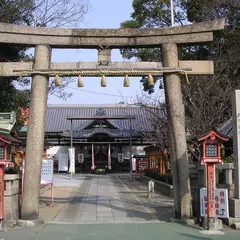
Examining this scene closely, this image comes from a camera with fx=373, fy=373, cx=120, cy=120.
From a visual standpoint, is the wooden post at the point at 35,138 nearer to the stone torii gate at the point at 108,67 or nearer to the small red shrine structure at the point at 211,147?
the stone torii gate at the point at 108,67

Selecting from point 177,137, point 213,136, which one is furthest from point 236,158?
point 177,137

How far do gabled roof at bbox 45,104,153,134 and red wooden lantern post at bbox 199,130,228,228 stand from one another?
30.4m

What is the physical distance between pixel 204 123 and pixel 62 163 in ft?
88.1

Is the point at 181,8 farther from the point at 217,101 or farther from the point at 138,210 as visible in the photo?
the point at 138,210

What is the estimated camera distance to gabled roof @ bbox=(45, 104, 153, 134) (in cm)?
4394

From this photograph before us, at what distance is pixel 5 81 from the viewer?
602 inches

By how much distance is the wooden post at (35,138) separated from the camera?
10211mm

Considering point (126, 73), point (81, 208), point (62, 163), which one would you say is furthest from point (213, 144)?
point (62, 163)

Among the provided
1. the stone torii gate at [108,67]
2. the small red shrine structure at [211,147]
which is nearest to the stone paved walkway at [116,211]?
the stone torii gate at [108,67]

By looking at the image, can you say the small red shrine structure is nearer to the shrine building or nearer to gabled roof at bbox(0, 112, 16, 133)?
gabled roof at bbox(0, 112, 16, 133)

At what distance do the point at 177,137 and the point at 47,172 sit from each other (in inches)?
245

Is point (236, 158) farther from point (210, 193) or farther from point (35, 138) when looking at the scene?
point (35, 138)

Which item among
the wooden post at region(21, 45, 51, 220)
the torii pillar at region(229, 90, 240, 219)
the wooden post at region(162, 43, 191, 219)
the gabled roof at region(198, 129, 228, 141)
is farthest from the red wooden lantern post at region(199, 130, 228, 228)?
the wooden post at region(21, 45, 51, 220)

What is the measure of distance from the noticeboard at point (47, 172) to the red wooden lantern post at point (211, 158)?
7098mm
